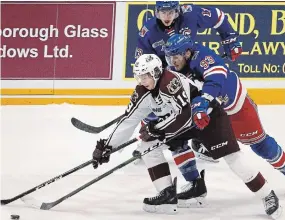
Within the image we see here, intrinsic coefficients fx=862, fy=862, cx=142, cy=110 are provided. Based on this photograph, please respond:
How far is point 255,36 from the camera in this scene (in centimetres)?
739

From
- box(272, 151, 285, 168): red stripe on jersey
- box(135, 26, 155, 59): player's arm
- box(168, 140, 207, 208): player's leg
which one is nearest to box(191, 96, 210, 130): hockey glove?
box(168, 140, 207, 208): player's leg

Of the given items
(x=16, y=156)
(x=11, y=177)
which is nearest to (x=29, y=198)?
(x=11, y=177)

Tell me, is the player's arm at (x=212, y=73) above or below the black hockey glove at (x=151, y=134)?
above

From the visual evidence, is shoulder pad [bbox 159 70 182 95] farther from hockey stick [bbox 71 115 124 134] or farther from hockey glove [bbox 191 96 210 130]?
hockey stick [bbox 71 115 124 134]

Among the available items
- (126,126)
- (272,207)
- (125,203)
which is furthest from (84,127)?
(272,207)

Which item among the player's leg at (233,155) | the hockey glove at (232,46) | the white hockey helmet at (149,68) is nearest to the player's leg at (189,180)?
the player's leg at (233,155)

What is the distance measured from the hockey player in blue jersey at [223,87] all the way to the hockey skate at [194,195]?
389 mm

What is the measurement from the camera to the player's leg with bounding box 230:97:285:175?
5219 millimetres

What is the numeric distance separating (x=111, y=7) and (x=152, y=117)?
1.78 m

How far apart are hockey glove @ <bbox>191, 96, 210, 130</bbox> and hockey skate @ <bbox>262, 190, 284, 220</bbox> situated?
1.84 feet

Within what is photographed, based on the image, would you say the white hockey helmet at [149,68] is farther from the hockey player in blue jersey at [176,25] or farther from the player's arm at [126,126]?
the hockey player in blue jersey at [176,25]

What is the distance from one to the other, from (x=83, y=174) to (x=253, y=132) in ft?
4.15

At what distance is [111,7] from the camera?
7.41m

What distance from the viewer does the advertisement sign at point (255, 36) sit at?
737cm
